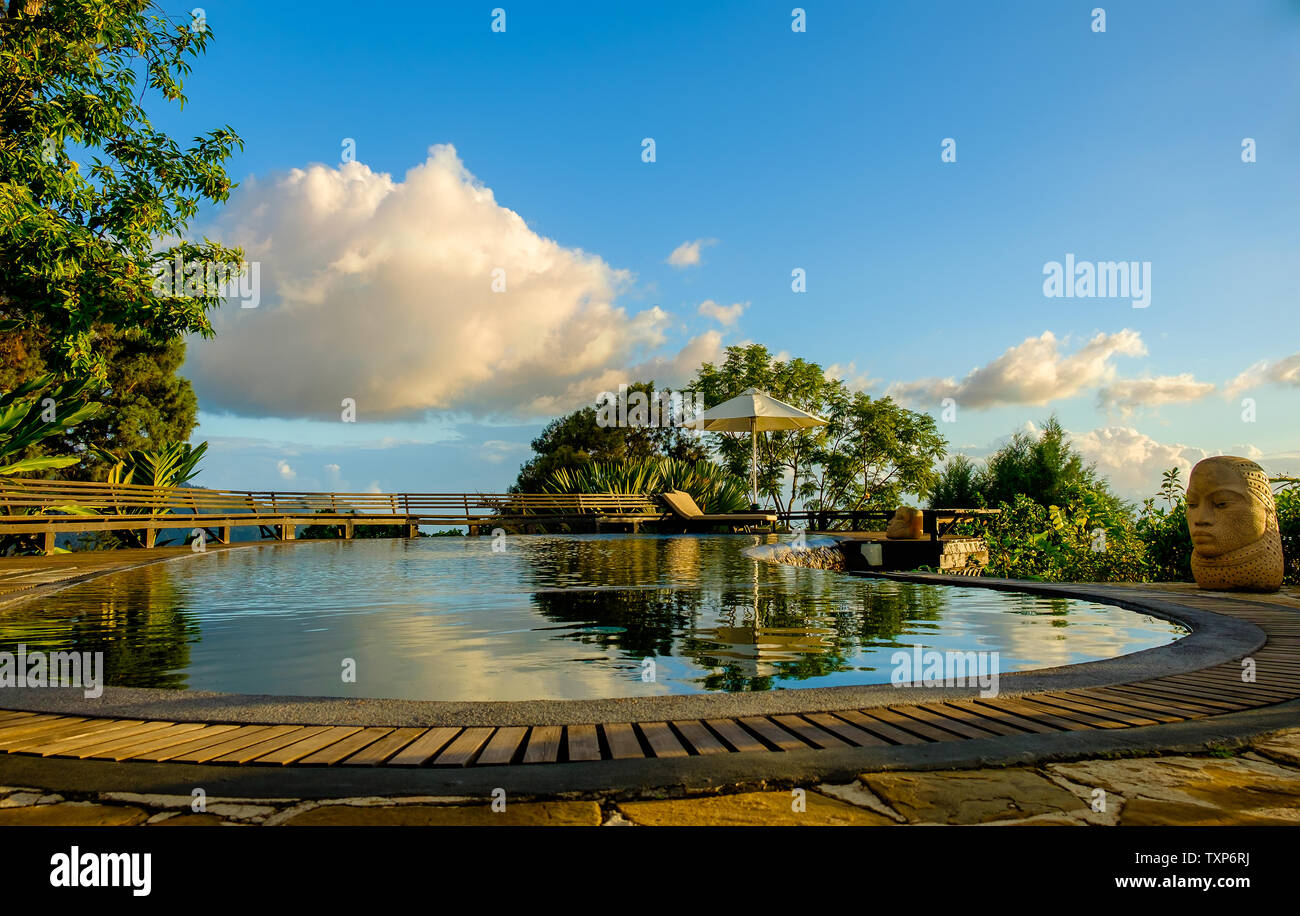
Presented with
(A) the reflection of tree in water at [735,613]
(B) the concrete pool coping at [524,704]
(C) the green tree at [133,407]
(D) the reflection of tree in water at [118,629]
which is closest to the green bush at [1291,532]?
(A) the reflection of tree in water at [735,613]

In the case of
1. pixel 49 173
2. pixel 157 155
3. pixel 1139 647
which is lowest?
pixel 1139 647

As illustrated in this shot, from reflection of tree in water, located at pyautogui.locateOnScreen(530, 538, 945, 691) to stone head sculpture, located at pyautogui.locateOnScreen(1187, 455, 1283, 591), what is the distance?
2619 millimetres

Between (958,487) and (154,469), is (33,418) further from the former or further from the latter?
(958,487)

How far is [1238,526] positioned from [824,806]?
24.5 ft

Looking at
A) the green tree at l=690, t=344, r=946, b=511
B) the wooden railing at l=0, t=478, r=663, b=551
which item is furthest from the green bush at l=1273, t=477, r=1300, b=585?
the green tree at l=690, t=344, r=946, b=511

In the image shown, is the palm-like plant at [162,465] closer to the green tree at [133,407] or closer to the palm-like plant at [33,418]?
the green tree at [133,407]

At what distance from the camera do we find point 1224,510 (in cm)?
763

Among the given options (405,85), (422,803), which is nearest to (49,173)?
(405,85)

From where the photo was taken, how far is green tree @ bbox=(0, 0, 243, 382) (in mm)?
10570

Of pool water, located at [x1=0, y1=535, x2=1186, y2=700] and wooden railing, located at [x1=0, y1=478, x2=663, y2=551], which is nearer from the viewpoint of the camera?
pool water, located at [x1=0, y1=535, x2=1186, y2=700]

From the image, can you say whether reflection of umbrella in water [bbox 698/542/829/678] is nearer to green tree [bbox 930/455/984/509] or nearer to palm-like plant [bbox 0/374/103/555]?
palm-like plant [bbox 0/374/103/555]
